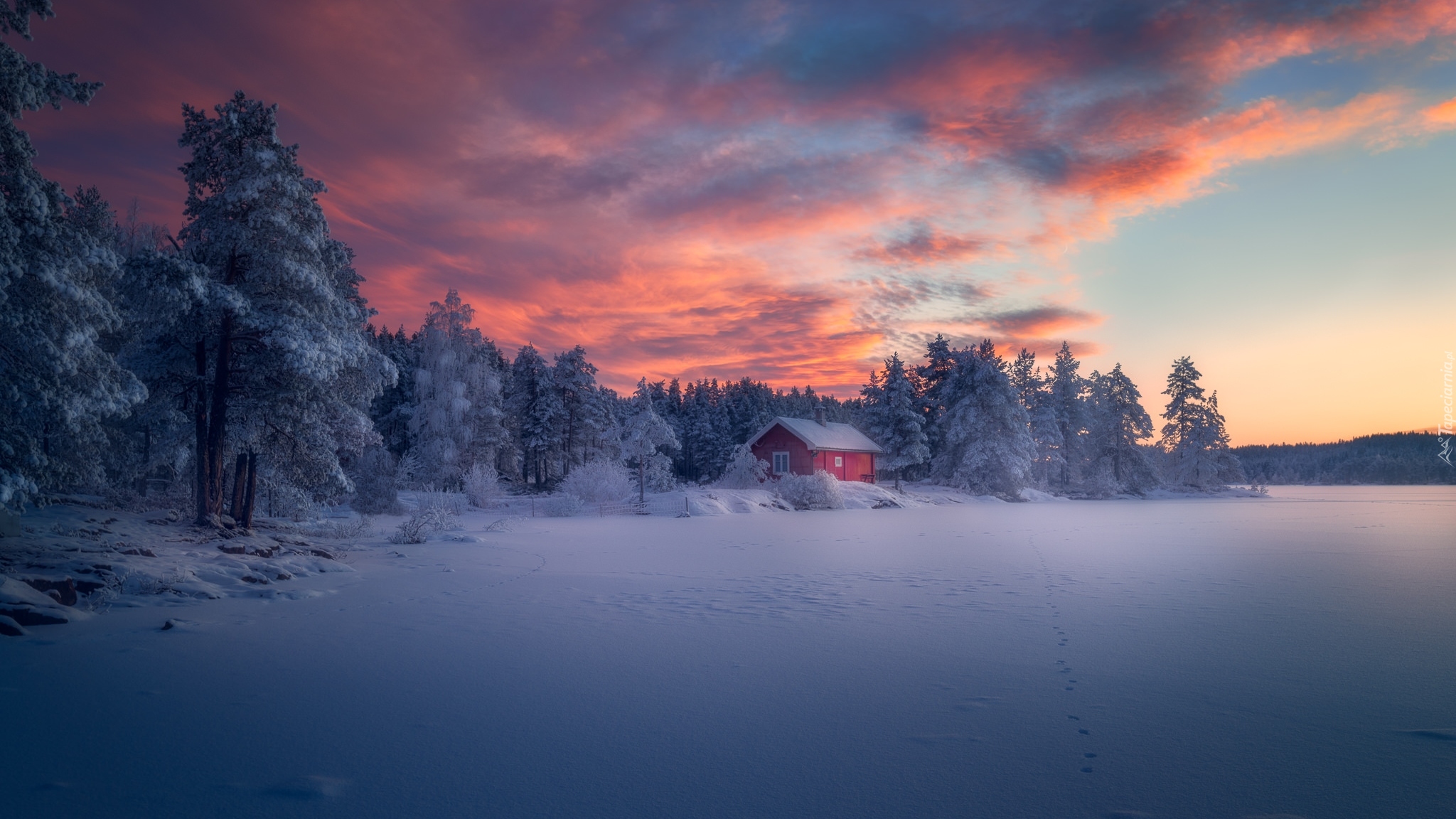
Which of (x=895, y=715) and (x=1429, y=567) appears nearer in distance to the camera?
(x=895, y=715)

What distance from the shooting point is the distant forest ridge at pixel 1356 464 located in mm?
89625

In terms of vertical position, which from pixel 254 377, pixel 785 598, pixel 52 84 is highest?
pixel 52 84

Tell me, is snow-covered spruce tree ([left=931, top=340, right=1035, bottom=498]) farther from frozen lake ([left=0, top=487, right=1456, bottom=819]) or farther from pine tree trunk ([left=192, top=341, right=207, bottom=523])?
pine tree trunk ([left=192, top=341, right=207, bottom=523])

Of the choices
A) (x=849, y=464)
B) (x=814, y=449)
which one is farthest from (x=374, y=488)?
(x=849, y=464)

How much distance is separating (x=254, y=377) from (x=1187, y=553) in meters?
21.6

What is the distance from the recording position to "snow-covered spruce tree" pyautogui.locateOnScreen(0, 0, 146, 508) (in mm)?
9359

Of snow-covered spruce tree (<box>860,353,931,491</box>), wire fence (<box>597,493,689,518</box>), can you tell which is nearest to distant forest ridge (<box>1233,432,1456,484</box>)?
snow-covered spruce tree (<box>860,353,931,491</box>)

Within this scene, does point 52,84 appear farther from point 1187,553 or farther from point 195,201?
point 1187,553

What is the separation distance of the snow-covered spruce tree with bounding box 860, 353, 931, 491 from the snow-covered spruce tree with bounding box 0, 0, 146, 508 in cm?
5051

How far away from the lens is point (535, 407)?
56125 mm

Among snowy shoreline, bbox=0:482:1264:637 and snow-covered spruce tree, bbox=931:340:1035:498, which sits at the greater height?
snow-covered spruce tree, bbox=931:340:1035:498

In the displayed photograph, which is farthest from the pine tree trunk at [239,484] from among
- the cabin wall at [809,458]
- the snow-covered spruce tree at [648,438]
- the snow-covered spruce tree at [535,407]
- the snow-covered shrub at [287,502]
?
the snow-covered spruce tree at [535,407]

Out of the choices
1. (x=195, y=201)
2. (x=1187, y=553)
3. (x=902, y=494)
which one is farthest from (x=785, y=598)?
(x=902, y=494)

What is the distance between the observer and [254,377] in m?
15.9
